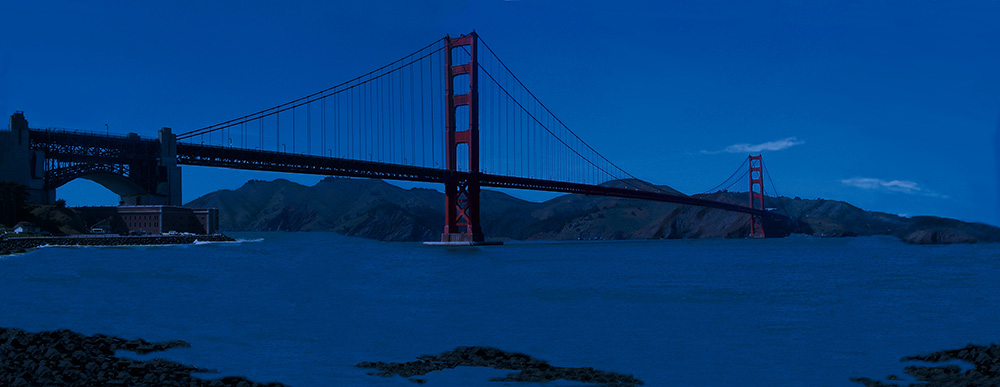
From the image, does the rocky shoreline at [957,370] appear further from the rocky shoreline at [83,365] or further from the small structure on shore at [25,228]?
the small structure on shore at [25,228]

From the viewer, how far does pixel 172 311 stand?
61.5 ft

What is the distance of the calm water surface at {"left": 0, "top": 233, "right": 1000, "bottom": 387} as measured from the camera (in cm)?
1196

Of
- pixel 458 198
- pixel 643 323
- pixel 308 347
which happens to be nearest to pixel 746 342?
pixel 643 323

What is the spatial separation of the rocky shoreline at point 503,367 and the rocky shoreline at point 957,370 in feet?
11.5

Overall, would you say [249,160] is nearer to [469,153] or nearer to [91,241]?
[91,241]

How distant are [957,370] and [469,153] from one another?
59.2 meters

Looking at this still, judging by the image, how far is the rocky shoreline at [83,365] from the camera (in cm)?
941

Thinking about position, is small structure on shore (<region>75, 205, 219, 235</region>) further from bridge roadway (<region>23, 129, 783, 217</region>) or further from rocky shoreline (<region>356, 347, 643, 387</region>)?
rocky shoreline (<region>356, 347, 643, 387</region>)

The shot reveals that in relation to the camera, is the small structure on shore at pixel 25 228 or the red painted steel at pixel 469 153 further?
the red painted steel at pixel 469 153

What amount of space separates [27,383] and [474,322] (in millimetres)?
9285

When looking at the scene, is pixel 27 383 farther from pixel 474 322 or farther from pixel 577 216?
pixel 577 216

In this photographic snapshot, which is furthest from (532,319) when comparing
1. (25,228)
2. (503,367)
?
(25,228)

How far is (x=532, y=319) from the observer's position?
1739 centimetres

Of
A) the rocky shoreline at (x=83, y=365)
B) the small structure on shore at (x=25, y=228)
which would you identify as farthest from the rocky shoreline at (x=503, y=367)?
the small structure on shore at (x=25, y=228)
